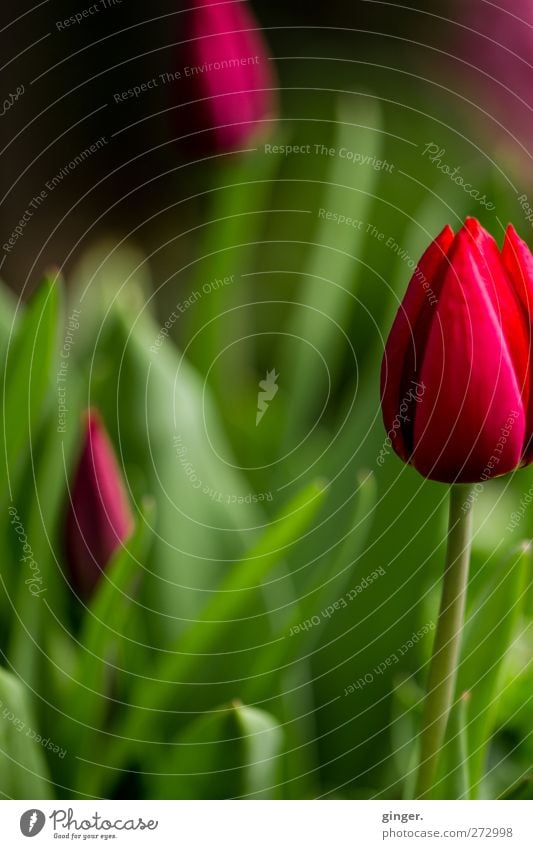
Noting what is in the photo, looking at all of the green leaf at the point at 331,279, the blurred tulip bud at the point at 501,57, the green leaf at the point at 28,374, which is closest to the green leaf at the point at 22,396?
the green leaf at the point at 28,374

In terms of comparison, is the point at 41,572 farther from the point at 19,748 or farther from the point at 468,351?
the point at 468,351

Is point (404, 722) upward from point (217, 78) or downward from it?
downward

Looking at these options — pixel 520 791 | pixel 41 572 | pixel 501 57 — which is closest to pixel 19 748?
pixel 41 572

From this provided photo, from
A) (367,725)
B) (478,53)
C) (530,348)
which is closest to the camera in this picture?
(530,348)

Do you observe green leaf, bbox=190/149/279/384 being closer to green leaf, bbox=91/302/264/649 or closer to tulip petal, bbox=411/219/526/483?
green leaf, bbox=91/302/264/649

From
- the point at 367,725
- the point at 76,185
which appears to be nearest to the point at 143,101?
the point at 76,185

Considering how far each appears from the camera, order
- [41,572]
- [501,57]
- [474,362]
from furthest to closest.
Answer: [501,57], [41,572], [474,362]
